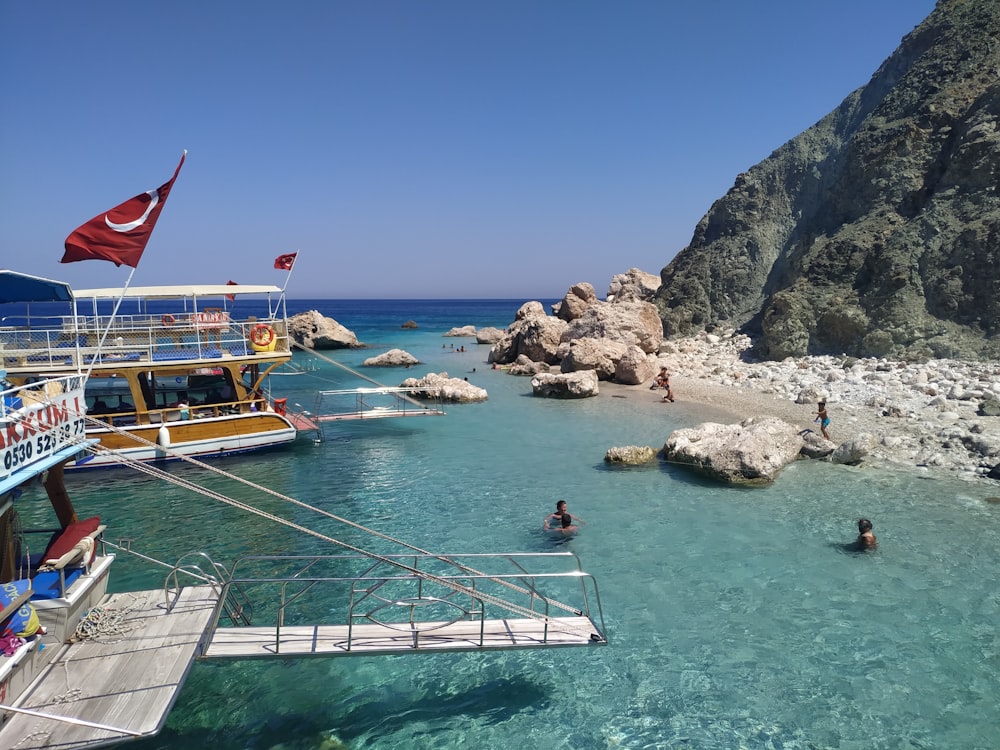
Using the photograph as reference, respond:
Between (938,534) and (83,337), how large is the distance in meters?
27.0

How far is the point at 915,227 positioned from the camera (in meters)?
36.8

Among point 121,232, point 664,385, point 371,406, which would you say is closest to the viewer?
point 121,232

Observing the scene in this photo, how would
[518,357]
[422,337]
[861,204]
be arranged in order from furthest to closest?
[422,337]
[518,357]
[861,204]

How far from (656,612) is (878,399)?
65.9ft

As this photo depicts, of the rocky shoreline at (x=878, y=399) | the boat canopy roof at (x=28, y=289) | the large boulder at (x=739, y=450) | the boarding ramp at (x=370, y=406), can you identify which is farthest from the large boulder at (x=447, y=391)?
the boat canopy roof at (x=28, y=289)

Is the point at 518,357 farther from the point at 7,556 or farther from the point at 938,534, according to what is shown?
the point at 7,556

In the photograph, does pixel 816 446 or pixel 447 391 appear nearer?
pixel 816 446

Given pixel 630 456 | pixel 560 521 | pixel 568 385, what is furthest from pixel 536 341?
pixel 560 521

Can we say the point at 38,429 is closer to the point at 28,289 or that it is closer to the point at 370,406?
the point at 28,289

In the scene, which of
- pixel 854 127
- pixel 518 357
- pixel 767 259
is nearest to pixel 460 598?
pixel 518 357

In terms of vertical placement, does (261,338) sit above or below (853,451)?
above

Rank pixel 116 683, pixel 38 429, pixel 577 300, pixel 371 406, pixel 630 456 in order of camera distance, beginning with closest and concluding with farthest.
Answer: pixel 116 683
pixel 38 429
pixel 630 456
pixel 371 406
pixel 577 300

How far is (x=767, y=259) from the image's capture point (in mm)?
59250

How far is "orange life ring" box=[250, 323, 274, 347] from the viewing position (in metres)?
22.8
